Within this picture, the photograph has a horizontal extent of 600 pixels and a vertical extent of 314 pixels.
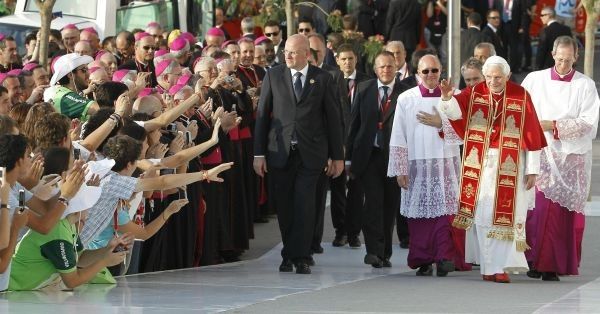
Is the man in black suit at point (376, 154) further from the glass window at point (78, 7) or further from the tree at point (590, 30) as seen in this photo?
the glass window at point (78, 7)

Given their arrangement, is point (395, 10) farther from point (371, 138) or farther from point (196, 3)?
point (371, 138)

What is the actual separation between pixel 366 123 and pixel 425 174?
133cm

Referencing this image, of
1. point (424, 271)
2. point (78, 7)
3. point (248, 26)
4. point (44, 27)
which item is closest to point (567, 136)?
point (424, 271)

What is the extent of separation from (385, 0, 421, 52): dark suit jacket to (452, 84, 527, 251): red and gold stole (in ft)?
54.8

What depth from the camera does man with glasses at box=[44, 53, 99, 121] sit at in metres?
14.0

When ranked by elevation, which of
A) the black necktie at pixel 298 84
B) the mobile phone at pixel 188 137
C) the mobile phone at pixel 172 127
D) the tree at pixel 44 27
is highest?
the tree at pixel 44 27

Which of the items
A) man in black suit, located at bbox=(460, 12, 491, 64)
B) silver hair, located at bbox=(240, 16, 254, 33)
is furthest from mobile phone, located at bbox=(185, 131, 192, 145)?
man in black suit, located at bbox=(460, 12, 491, 64)

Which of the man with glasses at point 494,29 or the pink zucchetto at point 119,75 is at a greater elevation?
the man with glasses at point 494,29

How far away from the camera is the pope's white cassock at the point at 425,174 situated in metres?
14.4

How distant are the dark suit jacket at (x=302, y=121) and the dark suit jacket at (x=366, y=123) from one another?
0.89m

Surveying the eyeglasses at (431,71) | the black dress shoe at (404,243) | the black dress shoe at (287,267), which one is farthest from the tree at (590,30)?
the black dress shoe at (287,267)

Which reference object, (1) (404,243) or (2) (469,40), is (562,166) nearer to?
(1) (404,243)

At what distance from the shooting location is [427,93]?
573 inches

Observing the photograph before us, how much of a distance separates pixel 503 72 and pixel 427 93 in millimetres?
861
